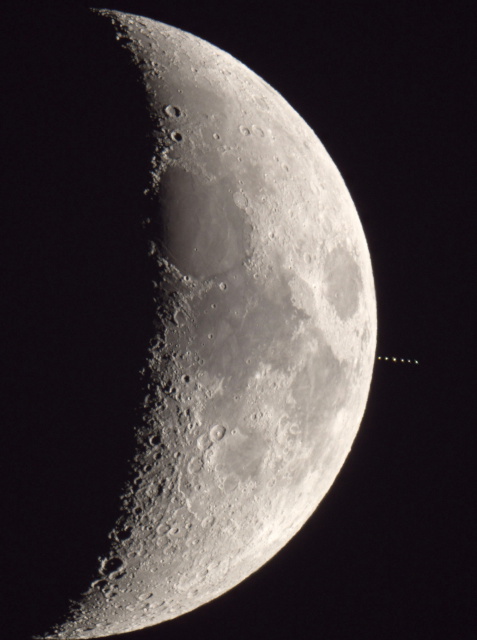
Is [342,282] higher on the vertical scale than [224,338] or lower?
higher

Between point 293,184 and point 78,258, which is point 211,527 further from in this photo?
point 293,184

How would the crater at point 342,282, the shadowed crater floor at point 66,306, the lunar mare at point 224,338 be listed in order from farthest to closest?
the crater at point 342,282, the lunar mare at point 224,338, the shadowed crater floor at point 66,306

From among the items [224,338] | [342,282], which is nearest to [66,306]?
[224,338]

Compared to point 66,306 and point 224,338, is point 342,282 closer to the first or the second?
point 224,338

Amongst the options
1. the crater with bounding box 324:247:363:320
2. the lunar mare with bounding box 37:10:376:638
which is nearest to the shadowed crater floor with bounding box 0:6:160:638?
the lunar mare with bounding box 37:10:376:638

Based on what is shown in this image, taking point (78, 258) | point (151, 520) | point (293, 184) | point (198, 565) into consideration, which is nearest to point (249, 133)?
point (293, 184)

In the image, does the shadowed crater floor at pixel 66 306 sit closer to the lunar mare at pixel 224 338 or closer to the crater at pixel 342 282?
the lunar mare at pixel 224 338

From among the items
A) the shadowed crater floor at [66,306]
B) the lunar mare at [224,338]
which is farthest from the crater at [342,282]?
the shadowed crater floor at [66,306]

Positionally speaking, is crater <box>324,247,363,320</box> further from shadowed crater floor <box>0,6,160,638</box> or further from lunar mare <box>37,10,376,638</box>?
shadowed crater floor <box>0,6,160,638</box>
